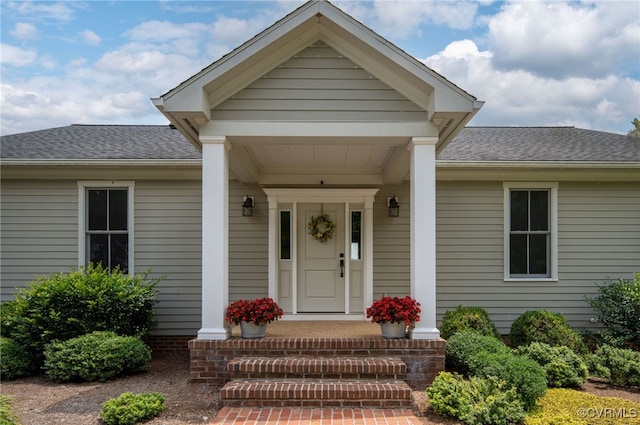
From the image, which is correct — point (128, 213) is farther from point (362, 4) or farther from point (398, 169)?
point (362, 4)

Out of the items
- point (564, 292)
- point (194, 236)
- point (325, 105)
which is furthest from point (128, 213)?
point (564, 292)

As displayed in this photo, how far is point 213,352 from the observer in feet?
17.0

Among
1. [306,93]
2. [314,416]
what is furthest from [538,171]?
[314,416]

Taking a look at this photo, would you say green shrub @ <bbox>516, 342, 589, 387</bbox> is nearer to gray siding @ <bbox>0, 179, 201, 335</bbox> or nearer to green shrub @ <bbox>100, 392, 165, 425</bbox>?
green shrub @ <bbox>100, 392, 165, 425</bbox>

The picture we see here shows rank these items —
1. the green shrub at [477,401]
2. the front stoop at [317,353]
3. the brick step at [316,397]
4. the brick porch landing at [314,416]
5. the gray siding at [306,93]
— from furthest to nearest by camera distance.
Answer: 1. the gray siding at [306,93]
2. the front stoop at [317,353]
3. the brick step at [316,397]
4. the green shrub at [477,401]
5. the brick porch landing at [314,416]

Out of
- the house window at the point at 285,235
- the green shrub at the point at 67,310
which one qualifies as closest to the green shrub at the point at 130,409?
the green shrub at the point at 67,310

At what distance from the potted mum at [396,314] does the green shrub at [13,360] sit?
483 centimetres

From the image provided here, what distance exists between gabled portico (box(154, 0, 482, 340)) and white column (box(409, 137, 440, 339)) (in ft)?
0.04

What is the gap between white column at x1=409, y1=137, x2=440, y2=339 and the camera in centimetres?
531

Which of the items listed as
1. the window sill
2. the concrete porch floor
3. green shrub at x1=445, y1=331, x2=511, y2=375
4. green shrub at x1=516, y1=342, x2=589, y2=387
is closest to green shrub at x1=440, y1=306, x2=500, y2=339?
green shrub at x1=445, y1=331, x2=511, y2=375

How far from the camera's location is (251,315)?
5.26 meters

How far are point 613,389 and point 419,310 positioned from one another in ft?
8.95

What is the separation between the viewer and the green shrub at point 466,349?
18.5 feet

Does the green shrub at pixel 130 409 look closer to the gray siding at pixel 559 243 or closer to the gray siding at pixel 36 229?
the gray siding at pixel 36 229
